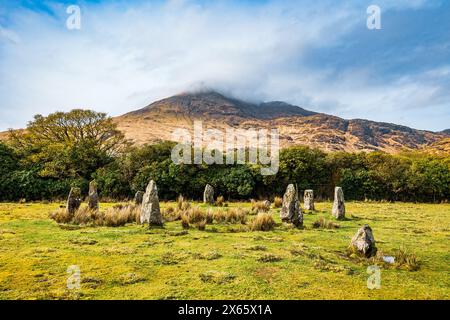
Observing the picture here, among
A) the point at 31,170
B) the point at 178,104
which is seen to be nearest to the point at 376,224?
the point at 31,170

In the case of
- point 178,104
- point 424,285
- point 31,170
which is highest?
point 178,104

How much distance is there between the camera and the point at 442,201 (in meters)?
31.6

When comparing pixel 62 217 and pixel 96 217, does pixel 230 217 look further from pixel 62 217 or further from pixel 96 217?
pixel 62 217

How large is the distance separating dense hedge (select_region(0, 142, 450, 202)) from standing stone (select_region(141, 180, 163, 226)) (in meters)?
15.3

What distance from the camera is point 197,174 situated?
30.5 metres

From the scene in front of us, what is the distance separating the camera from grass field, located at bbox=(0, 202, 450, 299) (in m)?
6.25

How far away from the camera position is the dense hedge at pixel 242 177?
95.7ft

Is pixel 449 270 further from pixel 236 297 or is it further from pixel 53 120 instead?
pixel 53 120

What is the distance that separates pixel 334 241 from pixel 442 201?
90.4 ft

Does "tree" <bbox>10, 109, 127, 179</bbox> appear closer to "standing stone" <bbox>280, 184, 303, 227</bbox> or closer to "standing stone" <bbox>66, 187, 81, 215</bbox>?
"standing stone" <bbox>66, 187, 81, 215</bbox>

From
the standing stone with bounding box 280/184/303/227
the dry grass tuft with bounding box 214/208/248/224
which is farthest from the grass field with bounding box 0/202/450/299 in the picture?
the dry grass tuft with bounding box 214/208/248/224

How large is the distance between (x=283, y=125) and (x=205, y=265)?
155021 millimetres

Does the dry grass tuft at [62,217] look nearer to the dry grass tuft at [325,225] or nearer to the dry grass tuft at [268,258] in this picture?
the dry grass tuft at [268,258]

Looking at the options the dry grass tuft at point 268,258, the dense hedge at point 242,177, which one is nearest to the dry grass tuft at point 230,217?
the dry grass tuft at point 268,258
